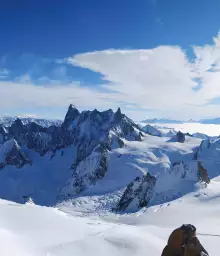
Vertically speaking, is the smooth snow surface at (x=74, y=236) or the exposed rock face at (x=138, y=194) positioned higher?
the smooth snow surface at (x=74, y=236)

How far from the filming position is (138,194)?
112375 millimetres

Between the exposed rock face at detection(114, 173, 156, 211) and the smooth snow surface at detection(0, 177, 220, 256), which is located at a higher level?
the smooth snow surface at detection(0, 177, 220, 256)

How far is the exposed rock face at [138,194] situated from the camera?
107625mm

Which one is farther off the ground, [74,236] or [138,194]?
[74,236]

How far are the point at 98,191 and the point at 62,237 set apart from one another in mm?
160933

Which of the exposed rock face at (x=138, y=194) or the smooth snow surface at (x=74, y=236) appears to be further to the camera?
the exposed rock face at (x=138, y=194)

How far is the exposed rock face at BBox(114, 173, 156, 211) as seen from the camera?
107625 mm

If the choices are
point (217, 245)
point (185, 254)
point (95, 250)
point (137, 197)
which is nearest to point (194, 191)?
point (137, 197)

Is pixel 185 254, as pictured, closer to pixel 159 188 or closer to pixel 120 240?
pixel 120 240

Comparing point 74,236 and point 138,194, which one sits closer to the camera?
point 74,236

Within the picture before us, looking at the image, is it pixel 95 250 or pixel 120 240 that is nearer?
pixel 95 250

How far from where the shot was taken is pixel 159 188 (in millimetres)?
103625

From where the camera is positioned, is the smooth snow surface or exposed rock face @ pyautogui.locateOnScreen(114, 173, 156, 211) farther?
exposed rock face @ pyautogui.locateOnScreen(114, 173, 156, 211)

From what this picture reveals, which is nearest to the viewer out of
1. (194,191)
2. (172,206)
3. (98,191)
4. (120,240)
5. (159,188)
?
(120,240)
